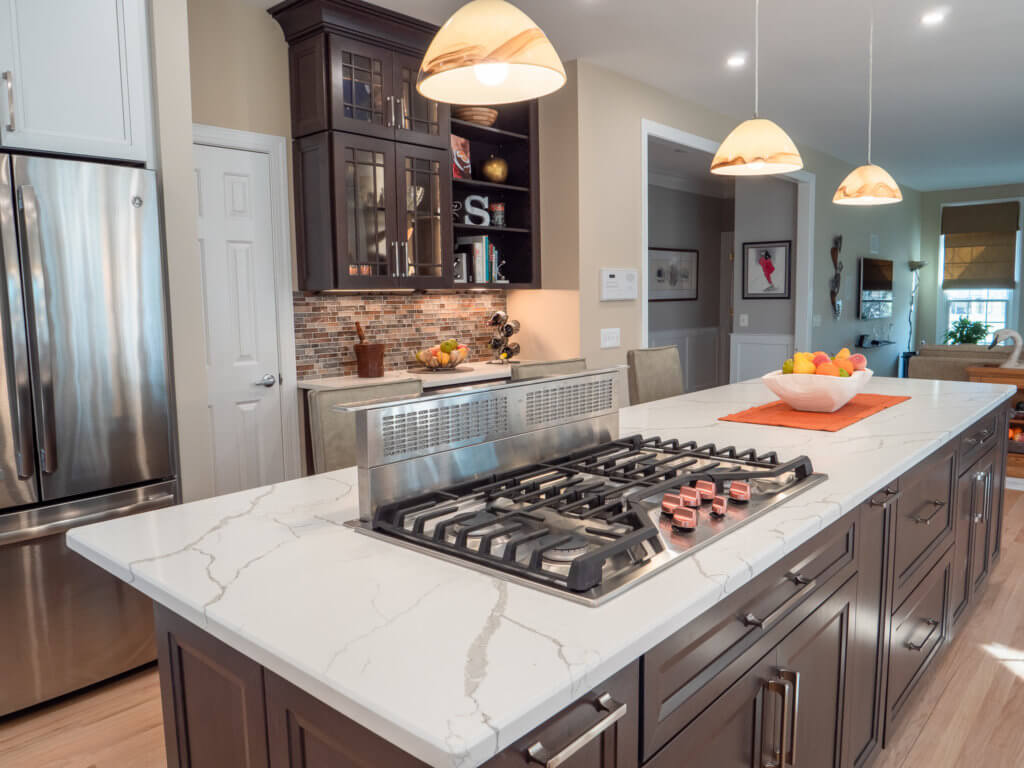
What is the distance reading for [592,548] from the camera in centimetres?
119

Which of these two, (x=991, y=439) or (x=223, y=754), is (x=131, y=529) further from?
(x=991, y=439)

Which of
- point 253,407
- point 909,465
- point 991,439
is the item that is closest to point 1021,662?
point 991,439

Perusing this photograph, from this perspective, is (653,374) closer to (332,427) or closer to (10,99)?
(332,427)

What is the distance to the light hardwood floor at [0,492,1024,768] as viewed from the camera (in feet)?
7.04

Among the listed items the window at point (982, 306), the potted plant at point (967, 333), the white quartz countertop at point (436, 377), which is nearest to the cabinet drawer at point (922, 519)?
the white quartz countertop at point (436, 377)

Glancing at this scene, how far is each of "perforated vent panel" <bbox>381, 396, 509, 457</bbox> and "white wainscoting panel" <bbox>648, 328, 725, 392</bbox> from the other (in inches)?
258

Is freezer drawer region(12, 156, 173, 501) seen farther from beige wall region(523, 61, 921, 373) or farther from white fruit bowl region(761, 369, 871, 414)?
beige wall region(523, 61, 921, 373)

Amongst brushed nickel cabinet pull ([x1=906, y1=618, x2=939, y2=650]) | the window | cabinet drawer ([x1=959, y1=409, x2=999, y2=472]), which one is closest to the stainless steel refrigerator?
brushed nickel cabinet pull ([x1=906, y1=618, x2=939, y2=650])

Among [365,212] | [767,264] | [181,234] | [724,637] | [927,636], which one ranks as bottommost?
[927,636]

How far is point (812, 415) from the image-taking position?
2551 mm

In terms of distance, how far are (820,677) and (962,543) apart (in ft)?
4.80

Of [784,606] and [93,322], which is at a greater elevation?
[93,322]

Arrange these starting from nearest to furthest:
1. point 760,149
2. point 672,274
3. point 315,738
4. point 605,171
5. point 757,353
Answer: point 315,738 → point 760,149 → point 605,171 → point 757,353 → point 672,274

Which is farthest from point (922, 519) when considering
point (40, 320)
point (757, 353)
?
point (757, 353)
